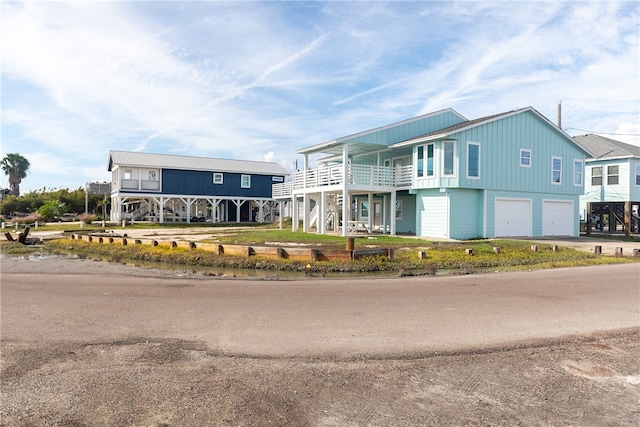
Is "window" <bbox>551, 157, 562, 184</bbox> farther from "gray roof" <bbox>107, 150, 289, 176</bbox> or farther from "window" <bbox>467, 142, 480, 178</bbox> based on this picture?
"gray roof" <bbox>107, 150, 289, 176</bbox>

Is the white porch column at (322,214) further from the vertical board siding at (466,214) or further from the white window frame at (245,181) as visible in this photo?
the white window frame at (245,181)

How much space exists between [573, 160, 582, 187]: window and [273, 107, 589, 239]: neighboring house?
0.06m

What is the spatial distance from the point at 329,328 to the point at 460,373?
2.27 m

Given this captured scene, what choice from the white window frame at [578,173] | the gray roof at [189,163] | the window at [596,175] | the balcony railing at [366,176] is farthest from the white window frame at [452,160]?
the gray roof at [189,163]

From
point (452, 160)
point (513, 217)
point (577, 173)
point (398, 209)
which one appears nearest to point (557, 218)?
point (577, 173)

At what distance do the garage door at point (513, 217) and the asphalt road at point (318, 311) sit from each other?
1335 centimetres

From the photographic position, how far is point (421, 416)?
4.11 metres

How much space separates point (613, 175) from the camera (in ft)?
109

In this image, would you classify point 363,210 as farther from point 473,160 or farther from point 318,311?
point 318,311

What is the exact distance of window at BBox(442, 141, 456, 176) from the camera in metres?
23.9

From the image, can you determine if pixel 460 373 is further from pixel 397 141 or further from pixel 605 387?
pixel 397 141

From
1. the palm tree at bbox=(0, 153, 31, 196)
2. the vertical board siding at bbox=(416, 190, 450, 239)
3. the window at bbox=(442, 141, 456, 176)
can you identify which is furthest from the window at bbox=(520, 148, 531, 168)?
the palm tree at bbox=(0, 153, 31, 196)

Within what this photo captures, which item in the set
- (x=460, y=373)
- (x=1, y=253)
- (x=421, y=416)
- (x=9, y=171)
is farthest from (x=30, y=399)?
(x=9, y=171)

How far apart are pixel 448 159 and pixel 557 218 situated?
9.08m
